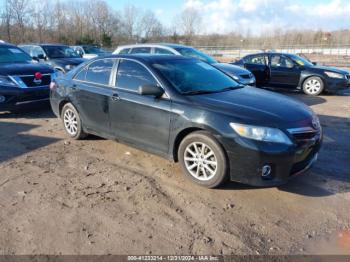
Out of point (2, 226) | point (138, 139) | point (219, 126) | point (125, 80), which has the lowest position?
point (2, 226)

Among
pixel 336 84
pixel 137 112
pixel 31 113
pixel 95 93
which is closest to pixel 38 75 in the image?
pixel 31 113

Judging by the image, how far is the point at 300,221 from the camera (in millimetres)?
3510

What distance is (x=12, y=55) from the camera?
9.34 meters

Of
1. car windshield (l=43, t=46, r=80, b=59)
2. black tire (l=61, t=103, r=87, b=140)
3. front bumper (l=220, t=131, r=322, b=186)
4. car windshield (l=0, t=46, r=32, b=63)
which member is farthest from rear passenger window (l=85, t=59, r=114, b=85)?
car windshield (l=43, t=46, r=80, b=59)

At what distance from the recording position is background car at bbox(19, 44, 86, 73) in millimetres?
12117

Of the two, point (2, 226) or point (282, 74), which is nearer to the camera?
point (2, 226)

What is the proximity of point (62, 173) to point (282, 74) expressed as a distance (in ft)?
31.0

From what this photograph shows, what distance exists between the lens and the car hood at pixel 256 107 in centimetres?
386

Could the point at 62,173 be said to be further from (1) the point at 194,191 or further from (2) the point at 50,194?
(1) the point at 194,191

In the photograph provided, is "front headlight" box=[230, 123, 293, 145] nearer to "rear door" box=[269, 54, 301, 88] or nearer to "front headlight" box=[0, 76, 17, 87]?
"front headlight" box=[0, 76, 17, 87]

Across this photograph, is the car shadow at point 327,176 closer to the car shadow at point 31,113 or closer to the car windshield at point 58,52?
the car shadow at point 31,113

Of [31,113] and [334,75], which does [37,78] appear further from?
[334,75]

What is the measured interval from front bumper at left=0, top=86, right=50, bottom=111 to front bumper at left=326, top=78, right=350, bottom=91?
9.03 m

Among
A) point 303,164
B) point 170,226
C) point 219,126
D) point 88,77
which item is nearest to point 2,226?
point 170,226
